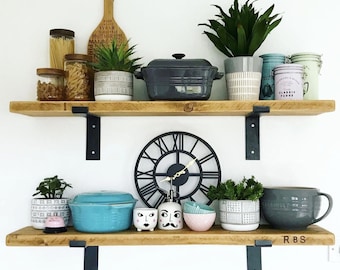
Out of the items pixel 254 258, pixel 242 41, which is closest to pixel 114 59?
pixel 242 41

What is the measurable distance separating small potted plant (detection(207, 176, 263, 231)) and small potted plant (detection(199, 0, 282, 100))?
251 millimetres

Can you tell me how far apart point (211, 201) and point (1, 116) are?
70 centimetres

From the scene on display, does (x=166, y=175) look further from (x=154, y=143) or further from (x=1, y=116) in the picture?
(x=1, y=116)

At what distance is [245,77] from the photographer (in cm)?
129

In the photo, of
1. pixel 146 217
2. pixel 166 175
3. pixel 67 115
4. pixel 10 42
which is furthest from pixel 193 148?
pixel 10 42

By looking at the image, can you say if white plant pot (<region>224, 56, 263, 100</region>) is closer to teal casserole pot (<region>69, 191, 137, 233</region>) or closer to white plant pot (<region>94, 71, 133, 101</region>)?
white plant pot (<region>94, 71, 133, 101</region>)

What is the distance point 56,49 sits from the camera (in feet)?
4.56

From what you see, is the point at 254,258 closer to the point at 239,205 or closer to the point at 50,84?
the point at 239,205

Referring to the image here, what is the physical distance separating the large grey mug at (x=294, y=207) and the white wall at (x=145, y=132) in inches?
5.6

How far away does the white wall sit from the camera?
1424 mm

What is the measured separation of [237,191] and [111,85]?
0.45 m

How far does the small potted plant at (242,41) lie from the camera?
1.29 m

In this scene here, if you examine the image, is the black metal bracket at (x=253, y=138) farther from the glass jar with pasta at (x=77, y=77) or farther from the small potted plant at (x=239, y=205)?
the glass jar with pasta at (x=77, y=77)

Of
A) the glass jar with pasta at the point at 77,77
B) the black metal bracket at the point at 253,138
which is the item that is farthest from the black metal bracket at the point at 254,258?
the glass jar with pasta at the point at 77,77
